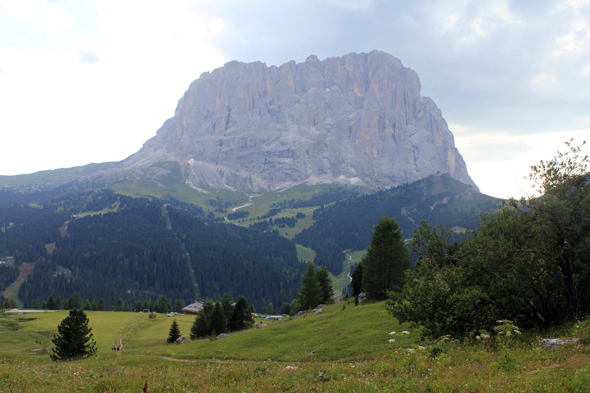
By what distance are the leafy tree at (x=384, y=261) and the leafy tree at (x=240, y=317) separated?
76.1ft

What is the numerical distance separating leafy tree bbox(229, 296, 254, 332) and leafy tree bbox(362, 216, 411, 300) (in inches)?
914

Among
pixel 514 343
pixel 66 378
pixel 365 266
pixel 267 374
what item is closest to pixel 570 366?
pixel 514 343

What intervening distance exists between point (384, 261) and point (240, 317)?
2805 cm

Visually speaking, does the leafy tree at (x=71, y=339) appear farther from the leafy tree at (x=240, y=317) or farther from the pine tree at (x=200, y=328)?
the leafy tree at (x=240, y=317)

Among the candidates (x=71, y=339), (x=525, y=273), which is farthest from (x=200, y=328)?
(x=525, y=273)

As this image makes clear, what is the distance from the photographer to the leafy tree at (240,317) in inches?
2221

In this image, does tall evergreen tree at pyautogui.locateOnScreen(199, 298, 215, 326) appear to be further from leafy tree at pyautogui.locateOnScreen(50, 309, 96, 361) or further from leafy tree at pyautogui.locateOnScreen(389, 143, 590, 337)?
leafy tree at pyautogui.locateOnScreen(389, 143, 590, 337)

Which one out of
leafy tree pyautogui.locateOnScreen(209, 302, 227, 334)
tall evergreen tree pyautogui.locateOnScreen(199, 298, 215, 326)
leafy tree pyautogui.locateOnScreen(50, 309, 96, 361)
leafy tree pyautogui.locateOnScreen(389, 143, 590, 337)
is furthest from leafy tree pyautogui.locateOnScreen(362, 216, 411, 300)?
leafy tree pyautogui.locateOnScreen(50, 309, 96, 361)

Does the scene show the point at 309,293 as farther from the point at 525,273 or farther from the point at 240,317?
the point at 525,273

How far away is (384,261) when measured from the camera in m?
47.2

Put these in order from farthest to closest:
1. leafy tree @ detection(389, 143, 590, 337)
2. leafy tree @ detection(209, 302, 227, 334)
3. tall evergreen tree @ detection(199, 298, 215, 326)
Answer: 1. tall evergreen tree @ detection(199, 298, 215, 326)
2. leafy tree @ detection(209, 302, 227, 334)
3. leafy tree @ detection(389, 143, 590, 337)

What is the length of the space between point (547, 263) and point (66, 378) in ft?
73.5

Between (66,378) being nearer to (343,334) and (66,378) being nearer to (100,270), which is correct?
(343,334)

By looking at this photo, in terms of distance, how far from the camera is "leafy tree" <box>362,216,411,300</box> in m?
46.1
